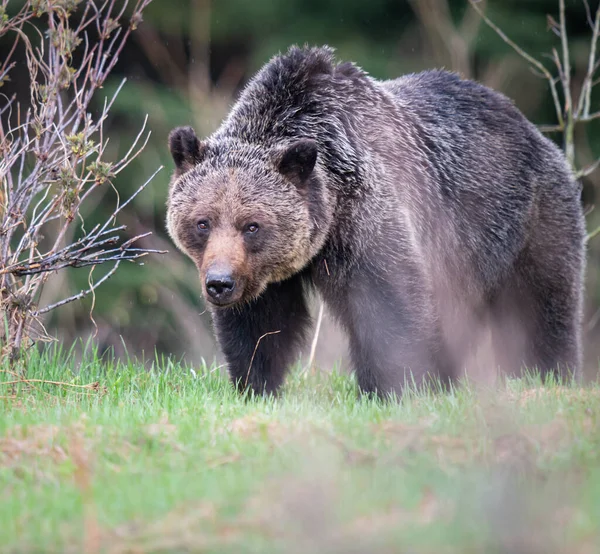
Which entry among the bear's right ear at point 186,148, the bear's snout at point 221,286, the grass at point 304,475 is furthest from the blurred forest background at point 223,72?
the grass at point 304,475

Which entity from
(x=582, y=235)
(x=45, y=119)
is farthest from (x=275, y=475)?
(x=582, y=235)

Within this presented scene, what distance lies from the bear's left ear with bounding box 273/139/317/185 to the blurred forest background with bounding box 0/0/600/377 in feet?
24.8

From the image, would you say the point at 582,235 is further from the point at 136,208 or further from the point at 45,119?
the point at 136,208

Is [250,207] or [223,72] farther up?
[223,72]

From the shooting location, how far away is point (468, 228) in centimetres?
738

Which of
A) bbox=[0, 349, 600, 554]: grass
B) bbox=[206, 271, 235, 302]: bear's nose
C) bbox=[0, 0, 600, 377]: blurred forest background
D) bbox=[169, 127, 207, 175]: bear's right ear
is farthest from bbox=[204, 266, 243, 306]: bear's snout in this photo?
bbox=[0, 0, 600, 377]: blurred forest background

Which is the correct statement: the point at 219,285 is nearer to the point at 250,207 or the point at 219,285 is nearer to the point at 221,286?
the point at 221,286

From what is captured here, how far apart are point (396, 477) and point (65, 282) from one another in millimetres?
11281

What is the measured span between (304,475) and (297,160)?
292 centimetres

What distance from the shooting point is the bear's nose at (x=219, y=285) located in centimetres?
569

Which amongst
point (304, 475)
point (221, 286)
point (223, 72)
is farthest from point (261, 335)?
point (223, 72)

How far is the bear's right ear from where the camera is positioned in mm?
6277

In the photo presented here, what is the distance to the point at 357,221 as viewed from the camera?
6262 mm

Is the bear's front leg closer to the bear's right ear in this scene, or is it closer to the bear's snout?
the bear's snout
